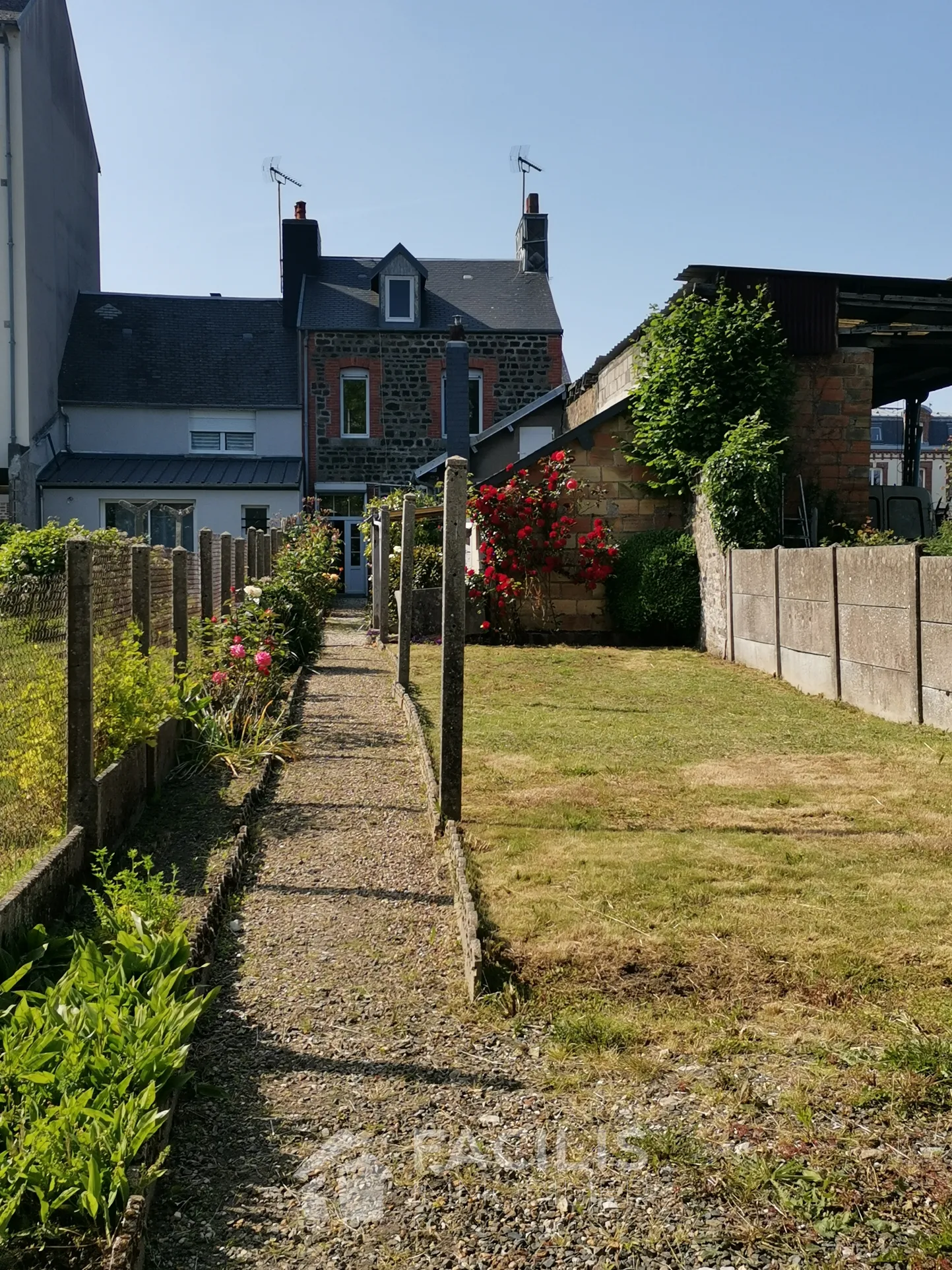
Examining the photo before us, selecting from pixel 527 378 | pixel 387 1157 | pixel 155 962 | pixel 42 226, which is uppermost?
pixel 42 226

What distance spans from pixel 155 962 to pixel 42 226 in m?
27.5

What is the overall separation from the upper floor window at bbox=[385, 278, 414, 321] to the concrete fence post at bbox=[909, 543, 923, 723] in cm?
2349

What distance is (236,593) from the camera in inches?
453

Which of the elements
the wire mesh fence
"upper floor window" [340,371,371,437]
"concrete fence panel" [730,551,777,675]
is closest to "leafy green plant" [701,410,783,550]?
"concrete fence panel" [730,551,777,675]

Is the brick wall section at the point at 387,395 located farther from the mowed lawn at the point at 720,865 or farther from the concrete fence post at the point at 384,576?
the mowed lawn at the point at 720,865

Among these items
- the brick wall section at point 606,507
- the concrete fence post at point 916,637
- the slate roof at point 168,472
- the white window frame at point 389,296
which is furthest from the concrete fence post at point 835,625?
the white window frame at point 389,296

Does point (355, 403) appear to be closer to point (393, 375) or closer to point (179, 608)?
point (393, 375)

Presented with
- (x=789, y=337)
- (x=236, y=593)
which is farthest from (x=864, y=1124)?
(x=789, y=337)

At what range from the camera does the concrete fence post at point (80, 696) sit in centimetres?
489

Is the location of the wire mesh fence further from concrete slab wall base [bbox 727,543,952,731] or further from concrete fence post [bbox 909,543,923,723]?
concrete fence post [bbox 909,543,923,723]

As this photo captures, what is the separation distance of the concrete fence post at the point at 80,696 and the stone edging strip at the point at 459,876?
1.55 metres

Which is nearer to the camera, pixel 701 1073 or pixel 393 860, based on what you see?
pixel 701 1073

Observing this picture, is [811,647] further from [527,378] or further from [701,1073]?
[527,378]

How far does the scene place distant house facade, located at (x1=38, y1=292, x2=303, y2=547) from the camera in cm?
2844
